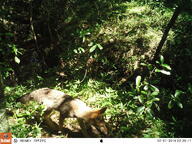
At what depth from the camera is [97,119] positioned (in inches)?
130

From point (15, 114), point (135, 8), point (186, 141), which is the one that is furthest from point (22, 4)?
point (186, 141)

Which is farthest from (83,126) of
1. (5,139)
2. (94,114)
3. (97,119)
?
(5,139)

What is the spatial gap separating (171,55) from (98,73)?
201 cm

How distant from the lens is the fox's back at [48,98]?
11.8 ft

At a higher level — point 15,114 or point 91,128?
point 91,128

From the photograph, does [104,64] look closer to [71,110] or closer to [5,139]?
[71,110]

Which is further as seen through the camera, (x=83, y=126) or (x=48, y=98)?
(x=48, y=98)

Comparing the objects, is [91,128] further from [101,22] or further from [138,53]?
[101,22]

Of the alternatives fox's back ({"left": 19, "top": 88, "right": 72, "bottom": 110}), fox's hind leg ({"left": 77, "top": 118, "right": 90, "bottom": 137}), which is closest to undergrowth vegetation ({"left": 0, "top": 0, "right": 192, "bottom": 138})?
fox's back ({"left": 19, "top": 88, "right": 72, "bottom": 110})

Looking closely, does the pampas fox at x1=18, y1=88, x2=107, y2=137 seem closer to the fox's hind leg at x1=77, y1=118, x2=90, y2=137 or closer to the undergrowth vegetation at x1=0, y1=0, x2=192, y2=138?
the fox's hind leg at x1=77, y1=118, x2=90, y2=137

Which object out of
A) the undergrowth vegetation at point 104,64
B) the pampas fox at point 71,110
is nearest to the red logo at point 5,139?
the undergrowth vegetation at point 104,64

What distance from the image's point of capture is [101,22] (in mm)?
6621

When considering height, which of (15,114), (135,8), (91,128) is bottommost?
(15,114)

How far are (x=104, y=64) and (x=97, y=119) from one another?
237 cm
